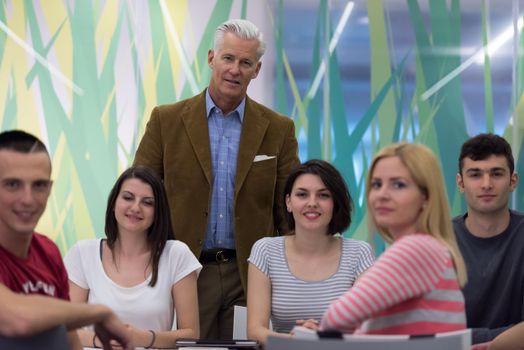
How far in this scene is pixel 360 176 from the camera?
16.8 ft

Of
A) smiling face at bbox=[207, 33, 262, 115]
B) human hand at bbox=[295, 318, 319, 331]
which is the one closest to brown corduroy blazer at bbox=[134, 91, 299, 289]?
smiling face at bbox=[207, 33, 262, 115]

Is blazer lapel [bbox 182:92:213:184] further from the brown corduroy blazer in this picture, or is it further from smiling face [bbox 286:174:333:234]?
smiling face [bbox 286:174:333:234]

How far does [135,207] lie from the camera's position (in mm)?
3174

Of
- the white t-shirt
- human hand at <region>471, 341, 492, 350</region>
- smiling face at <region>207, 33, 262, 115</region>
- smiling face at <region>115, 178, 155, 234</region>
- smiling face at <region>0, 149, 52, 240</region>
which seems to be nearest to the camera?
smiling face at <region>0, 149, 52, 240</region>

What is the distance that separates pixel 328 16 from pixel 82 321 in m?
3.64

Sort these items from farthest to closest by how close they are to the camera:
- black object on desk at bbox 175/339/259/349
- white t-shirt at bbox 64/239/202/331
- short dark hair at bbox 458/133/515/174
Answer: short dark hair at bbox 458/133/515/174, white t-shirt at bbox 64/239/202/331, black object on desk at bbox 175/339/259/349

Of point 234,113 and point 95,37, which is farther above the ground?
point 95,37

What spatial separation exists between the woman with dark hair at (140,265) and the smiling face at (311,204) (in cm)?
43

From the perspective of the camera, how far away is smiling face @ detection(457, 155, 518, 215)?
3.24 m

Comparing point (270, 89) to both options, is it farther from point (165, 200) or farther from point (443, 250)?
point (443, 250)

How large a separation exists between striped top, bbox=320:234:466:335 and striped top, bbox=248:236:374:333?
41.7 inches

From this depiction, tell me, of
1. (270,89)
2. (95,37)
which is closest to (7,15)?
→ (95,37)

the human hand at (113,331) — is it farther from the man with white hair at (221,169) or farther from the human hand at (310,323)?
the man with white hair at (221,169)

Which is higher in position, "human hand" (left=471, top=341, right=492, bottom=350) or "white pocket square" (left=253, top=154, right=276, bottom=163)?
"white pocket square" (left=253, top=154, right=276, bottom=163)
